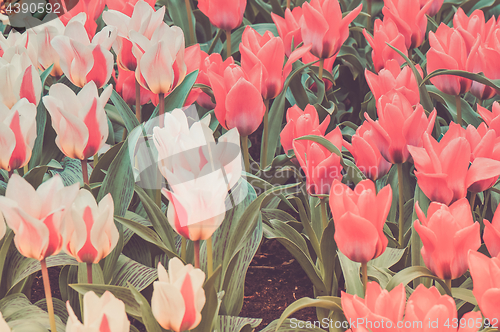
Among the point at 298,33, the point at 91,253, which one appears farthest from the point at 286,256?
the point at 91,253

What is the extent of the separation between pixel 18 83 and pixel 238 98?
42 cm

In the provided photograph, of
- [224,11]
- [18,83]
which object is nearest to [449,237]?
[18,83]

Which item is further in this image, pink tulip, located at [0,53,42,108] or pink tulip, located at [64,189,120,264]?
pink tulip, located at [0,53,42,108]

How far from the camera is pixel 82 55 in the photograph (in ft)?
3.31

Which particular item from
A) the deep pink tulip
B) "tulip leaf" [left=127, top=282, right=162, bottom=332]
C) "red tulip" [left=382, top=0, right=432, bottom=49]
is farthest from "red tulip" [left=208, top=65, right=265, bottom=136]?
"red tulip" [left=382, top=0, right=432, bottom=49]

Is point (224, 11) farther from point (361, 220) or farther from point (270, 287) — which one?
point (361, 220)

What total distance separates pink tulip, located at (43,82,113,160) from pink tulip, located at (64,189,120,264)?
20cm

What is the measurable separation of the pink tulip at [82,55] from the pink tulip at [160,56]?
0.11 m

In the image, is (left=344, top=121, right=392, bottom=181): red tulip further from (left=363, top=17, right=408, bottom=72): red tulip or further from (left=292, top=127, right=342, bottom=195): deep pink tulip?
(left=363, top=17, right=408, bottom=72): red tulip

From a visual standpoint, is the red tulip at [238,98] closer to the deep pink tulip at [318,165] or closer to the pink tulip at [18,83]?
the deep pink tulip at [318,165]

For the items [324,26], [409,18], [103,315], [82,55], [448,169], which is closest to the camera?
[103,315]

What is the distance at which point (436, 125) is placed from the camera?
1.17 m

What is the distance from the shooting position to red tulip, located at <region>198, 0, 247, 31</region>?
4.47 ft

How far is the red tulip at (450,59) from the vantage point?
1.06m
